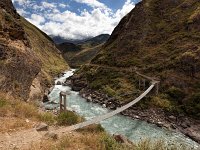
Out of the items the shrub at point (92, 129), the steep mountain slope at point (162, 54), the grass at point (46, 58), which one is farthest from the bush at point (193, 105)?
the grass at point (46, 58)

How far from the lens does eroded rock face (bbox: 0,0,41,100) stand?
3040cm

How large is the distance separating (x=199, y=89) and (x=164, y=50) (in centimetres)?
1962

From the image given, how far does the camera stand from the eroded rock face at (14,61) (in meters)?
30.4

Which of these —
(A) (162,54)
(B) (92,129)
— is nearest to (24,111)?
(B) (92,129)

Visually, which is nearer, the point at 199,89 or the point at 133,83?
the point at 199,89

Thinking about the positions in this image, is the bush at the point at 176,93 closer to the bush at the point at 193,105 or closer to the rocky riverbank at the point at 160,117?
the bush at the point at 193,105

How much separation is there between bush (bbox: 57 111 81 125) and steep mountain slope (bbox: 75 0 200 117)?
114 ft

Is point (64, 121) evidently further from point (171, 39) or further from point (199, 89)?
point (171, 39)

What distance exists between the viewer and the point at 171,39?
2869 inches

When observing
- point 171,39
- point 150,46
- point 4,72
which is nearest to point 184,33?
point 171,39

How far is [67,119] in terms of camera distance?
18141mm

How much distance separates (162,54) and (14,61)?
141 feet

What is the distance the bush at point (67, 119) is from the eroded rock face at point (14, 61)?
34.5ft

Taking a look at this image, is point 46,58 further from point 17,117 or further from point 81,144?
point 81,144
